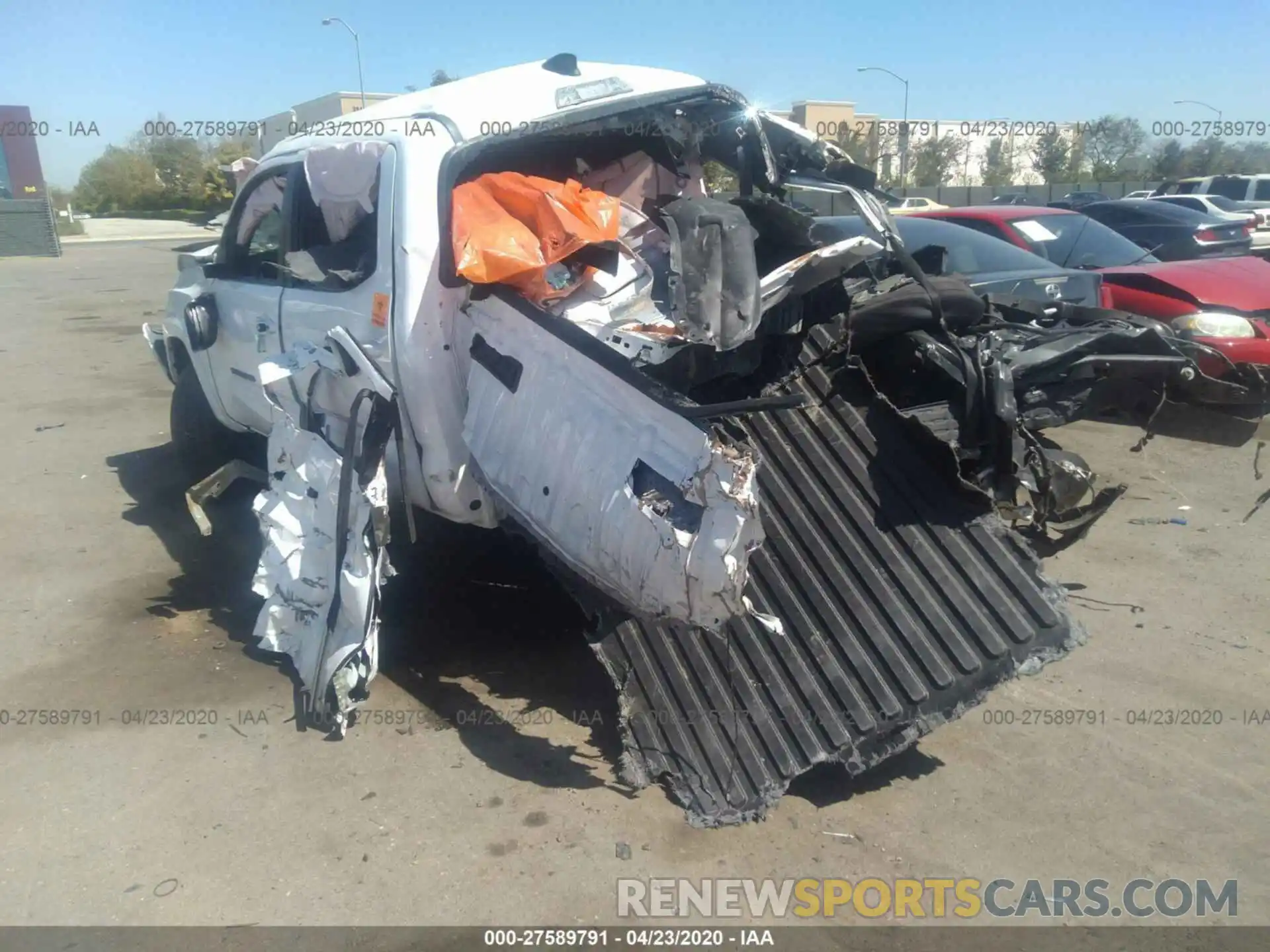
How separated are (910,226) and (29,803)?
7.12 m

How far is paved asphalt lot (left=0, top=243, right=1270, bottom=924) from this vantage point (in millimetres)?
2967

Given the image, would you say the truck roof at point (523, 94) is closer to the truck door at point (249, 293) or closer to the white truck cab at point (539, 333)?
the white truck cab at point (539, 333)

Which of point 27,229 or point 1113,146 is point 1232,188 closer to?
point 1113,146

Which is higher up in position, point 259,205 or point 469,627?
point 259,205

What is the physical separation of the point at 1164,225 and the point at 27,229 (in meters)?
32.9

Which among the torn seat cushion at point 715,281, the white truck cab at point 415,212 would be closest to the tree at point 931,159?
the white truck cab at point 415,212

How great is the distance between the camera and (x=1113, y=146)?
47.5 metres

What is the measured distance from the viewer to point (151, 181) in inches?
2356

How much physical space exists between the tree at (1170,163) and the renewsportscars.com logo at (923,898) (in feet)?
146

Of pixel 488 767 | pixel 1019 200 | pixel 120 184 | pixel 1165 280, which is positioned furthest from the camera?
pixel 120 184

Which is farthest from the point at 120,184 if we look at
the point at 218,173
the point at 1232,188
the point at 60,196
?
the point at 1232,188

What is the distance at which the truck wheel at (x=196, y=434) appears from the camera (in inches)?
242

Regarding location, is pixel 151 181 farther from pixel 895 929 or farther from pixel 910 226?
pixel 895 929

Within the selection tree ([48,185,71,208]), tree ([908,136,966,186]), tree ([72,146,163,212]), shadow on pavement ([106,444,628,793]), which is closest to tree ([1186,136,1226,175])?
tree ([908,136,966,186])
